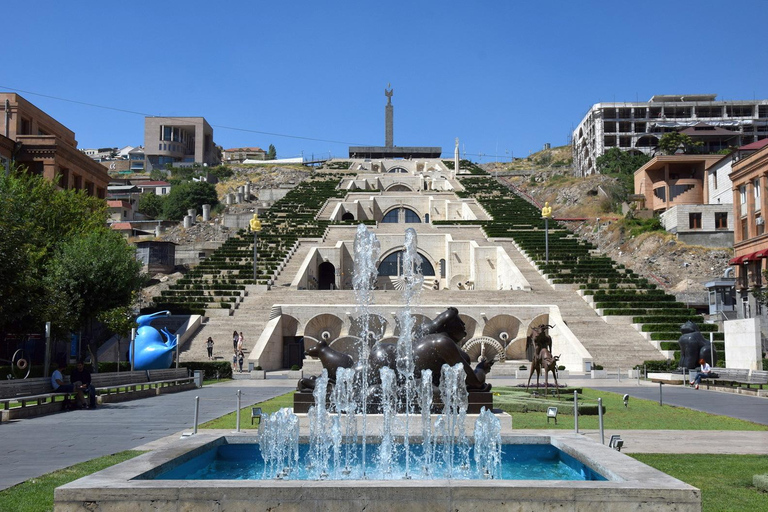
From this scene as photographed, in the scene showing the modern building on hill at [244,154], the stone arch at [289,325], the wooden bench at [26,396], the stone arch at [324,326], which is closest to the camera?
the wooden bench at [26,396]

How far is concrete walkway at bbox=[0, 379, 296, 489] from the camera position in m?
9.00

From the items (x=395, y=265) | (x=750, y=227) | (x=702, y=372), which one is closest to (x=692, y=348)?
(x=702, y=372)

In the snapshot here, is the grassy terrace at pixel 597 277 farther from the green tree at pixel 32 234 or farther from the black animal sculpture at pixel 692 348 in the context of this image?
the green tree at pixel 32 234

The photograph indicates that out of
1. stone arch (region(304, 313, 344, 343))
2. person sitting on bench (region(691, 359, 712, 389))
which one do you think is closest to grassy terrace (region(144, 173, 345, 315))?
stone arch (region(304, 313, 344, 343))

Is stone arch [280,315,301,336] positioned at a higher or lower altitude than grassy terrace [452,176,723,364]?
lower

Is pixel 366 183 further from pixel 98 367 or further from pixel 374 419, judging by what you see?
pixel 374 419

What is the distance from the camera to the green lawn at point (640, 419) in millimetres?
12430

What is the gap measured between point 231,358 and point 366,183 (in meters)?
52.2

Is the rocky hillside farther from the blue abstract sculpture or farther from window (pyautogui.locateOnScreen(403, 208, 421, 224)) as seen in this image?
the blue abstract sculpture

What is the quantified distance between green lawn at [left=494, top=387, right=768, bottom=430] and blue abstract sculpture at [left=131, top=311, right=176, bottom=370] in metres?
13.0

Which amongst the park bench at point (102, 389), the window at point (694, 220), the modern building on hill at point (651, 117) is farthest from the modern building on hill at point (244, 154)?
the park bench at point (102, 389)

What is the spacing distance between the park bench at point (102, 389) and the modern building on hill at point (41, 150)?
48.5 feet

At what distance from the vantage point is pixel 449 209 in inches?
2520

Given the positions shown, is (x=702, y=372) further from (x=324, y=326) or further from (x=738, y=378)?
(x=324, y=326)
